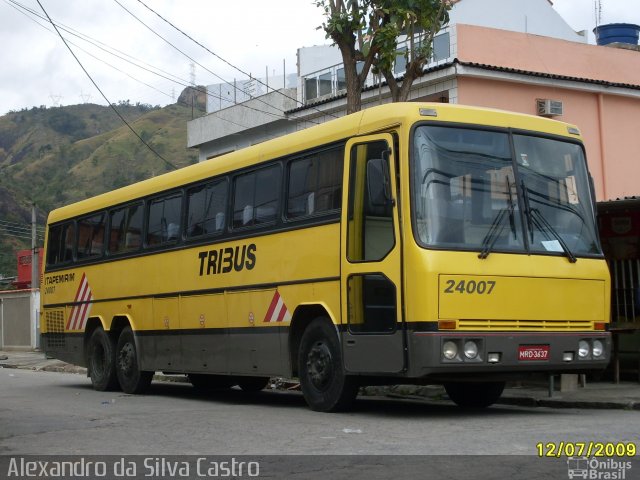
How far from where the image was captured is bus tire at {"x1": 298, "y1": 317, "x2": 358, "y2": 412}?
39.9 ft

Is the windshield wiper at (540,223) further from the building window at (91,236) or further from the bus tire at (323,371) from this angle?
the building window at (91,236)

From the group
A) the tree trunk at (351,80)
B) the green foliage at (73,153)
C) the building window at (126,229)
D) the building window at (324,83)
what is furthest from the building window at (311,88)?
the green foliage at (73,153)

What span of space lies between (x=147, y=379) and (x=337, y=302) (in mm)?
6652

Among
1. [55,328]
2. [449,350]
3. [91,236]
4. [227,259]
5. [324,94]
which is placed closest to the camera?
[449,350]

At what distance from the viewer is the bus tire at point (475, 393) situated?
13.3m

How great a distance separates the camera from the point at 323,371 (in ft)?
40.7

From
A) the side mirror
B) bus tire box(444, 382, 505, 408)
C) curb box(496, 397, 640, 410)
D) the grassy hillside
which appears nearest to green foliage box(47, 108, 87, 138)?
the grassy hillside

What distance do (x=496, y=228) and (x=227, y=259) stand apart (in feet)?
14.8

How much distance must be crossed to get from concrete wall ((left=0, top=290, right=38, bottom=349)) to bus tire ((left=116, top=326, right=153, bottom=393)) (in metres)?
24.0

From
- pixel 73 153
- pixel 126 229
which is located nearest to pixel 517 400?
pixel 126 229

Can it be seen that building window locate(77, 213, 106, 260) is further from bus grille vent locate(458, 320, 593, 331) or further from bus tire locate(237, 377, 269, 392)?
bus grille vent locate(458, 320, 593, 331)

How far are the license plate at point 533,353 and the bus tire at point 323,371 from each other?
2012 mm

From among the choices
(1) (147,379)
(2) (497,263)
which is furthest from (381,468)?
(1) (147,379)

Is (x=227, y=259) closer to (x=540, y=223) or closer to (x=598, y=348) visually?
(x=540, y=223)
